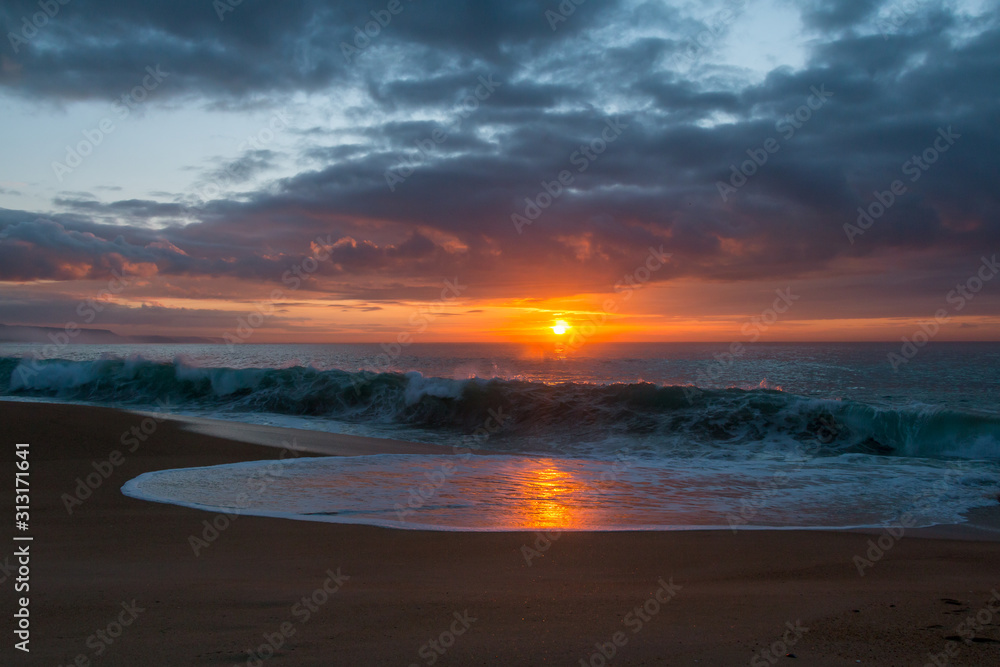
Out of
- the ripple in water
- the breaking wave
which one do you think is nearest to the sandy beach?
the ripple in water

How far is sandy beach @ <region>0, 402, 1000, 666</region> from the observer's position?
123 inches

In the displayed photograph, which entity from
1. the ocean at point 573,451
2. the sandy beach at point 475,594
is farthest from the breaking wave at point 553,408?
the sandy beach at point 475,594

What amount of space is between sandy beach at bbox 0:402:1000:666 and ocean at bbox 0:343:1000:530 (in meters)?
0.76

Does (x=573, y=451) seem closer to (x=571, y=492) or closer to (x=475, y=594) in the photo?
(x=571, y=492)

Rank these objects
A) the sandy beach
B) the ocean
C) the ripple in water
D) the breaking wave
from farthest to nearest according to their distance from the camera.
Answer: the breaking wave
the ocean
the ripple in water
the sandy beach

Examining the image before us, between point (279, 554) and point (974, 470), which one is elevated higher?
point (279, 554)

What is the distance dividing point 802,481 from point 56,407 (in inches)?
609

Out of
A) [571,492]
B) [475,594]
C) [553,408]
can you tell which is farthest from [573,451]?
[475,594]

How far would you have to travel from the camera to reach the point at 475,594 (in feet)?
13.2

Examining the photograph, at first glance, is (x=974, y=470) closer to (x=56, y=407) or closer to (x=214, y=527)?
(x=214, y=527)

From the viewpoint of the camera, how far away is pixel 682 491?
26.8ft

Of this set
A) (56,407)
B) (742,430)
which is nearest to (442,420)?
(742,430)

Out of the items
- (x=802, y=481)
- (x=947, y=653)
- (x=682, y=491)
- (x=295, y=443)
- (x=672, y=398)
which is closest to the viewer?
(x=947, y=653)

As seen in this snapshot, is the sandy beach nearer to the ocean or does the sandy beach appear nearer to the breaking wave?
the ocean
